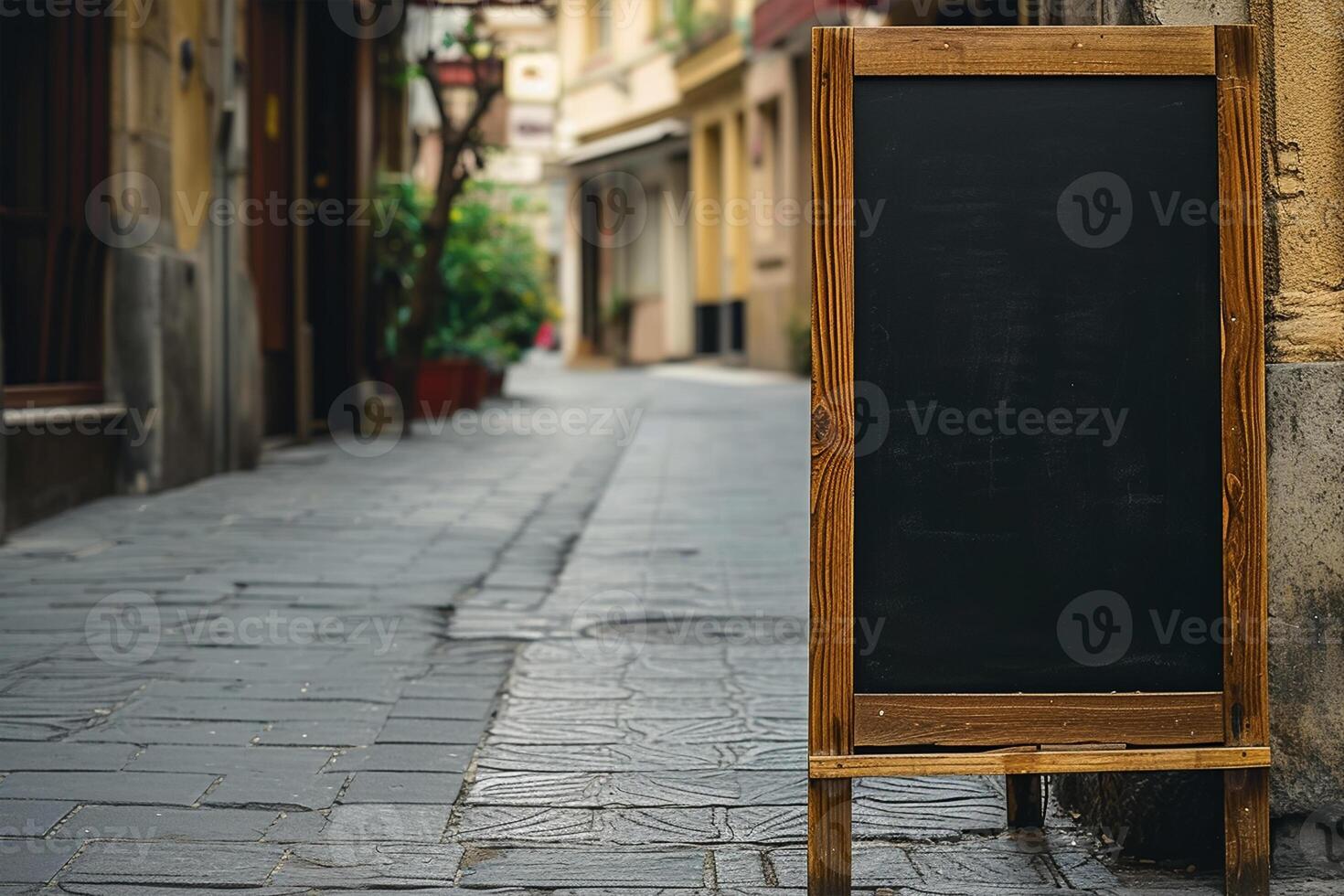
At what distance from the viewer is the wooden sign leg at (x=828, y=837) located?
116 inches

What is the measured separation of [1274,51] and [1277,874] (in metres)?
1.53

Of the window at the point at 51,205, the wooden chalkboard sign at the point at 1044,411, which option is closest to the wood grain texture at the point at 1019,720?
the wooden chalkboard sign at the point at 1044,411

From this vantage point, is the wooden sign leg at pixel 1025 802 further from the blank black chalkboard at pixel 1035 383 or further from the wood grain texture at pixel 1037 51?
the wood grain texture at pixel 1037 51

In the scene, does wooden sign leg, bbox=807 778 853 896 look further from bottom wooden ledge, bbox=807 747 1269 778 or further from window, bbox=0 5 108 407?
window, bbox=0 5 108 407

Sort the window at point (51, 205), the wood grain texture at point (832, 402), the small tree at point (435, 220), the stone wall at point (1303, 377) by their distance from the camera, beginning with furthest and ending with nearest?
1. the small tree at point (435, 220)
2. the window at point (51, 205)
3. the stone wall at point (1303, 377)
4. the wood grain texture at point (832, 402)

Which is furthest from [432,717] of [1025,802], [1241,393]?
[1241,393]

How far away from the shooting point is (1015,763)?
2918mm

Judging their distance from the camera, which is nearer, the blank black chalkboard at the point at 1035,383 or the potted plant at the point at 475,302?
the blank black chalkboard at the point at 1035,383

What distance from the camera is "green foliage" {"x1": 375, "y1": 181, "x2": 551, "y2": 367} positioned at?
15.3m

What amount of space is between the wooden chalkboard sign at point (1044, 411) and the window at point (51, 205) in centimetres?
554

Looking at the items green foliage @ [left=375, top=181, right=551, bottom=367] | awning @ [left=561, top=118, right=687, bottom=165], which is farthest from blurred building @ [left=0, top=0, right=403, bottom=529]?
awning @ [left=561, top=118, right=687, bottom=165]

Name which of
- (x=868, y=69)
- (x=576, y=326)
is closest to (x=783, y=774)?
(x=868, y=69)

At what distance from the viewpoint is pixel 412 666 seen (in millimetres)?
4934

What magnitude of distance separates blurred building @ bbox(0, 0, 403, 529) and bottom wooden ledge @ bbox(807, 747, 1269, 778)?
500cm
